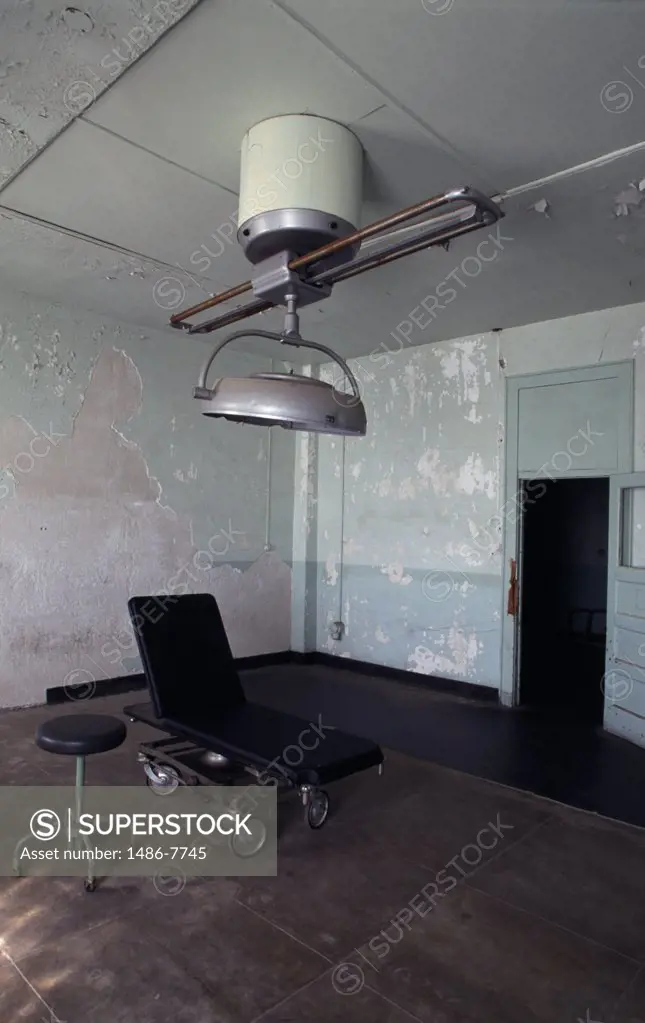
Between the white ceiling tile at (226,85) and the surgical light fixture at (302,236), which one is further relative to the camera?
the surgical light fixture at (302,236)

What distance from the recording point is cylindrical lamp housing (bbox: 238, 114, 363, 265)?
8.42ft

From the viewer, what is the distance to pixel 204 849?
109 inches

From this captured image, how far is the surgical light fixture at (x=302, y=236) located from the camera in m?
2.35

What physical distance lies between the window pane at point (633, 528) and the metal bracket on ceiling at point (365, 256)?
279cm

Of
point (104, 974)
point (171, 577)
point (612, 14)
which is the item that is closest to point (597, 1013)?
point (104, 974)

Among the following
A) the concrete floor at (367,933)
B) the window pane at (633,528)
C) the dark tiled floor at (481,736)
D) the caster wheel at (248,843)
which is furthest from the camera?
the window pane at (633,528)

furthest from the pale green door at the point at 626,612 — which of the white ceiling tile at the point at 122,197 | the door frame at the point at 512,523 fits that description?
the white ceiling tile at the point at 122,197

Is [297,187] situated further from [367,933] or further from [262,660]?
[262,660]

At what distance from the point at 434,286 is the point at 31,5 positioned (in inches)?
113

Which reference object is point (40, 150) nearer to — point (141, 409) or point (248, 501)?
point (141, 409)

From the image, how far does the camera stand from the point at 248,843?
106 inches

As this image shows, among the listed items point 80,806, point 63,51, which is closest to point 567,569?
point 80,806

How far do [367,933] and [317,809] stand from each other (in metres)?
0.77

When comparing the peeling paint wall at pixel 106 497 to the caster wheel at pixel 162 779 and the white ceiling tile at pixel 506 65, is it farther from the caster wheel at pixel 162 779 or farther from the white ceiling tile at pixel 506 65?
the white ceiling tile at pixel 506 65
